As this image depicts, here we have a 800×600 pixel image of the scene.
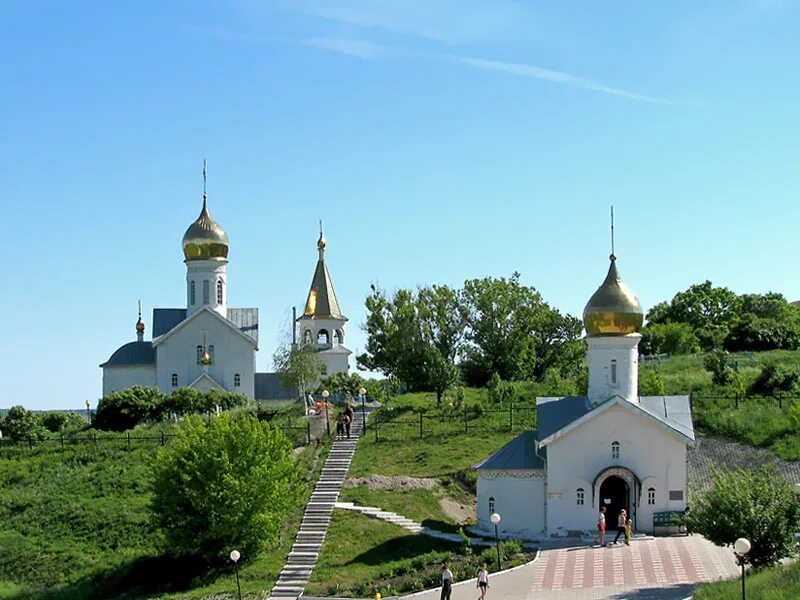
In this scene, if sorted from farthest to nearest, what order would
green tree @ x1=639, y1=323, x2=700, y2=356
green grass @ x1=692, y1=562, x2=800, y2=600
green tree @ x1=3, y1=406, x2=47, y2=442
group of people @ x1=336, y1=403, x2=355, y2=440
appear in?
green tree @ x1=639, y1=323, x2=700, y2=356 < green tree @ x1=3, y1=406, x2=47, y2=442 < group of people @ x1=336, y1=403, x2=355, y2=440 < green grass @ x1=692, y1=562, x2=800, y2=600

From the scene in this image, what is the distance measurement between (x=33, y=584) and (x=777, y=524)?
19646 mm

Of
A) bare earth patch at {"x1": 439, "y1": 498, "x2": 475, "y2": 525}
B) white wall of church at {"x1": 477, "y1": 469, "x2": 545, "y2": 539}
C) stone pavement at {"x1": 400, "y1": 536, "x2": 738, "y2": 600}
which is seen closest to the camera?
stone pavement at {"x1": 400, "y1": 536, "x2": 738, "y2": 600}

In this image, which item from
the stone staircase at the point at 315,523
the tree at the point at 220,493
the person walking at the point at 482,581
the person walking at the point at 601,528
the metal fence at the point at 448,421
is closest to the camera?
the person walking at the point at 482,581

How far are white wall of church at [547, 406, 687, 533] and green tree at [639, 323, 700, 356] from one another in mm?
33015

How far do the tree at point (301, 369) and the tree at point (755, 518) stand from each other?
2675 cm

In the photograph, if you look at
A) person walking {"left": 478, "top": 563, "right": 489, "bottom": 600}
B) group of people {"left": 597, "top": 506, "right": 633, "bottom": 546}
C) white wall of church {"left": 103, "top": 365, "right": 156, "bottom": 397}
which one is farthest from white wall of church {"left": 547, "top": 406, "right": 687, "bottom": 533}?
white wall of church {"left": 103, "top": 365, "right": 156, "bottom": 397}

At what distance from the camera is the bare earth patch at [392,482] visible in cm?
3700

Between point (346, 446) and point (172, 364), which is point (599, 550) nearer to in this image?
point (346, 446)

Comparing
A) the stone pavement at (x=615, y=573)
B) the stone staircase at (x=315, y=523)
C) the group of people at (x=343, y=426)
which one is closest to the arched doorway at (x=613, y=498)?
the stone pavement at (x=615, y=573)

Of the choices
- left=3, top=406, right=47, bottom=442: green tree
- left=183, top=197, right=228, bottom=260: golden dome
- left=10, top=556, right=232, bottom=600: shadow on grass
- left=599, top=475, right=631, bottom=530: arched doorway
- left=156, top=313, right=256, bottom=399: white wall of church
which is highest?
left=183, top=197, right=228, bottom=260: golden dome

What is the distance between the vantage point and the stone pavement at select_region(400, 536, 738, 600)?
2664 centimetres

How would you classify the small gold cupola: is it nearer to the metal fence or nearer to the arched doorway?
the metal fence

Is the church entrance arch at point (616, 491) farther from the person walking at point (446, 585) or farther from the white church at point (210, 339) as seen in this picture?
the white church at point (210, 339)

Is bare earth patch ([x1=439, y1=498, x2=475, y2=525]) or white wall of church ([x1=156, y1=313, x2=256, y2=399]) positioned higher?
white wall of church ([x1=156, y1=313, x2=256, y2=399])
